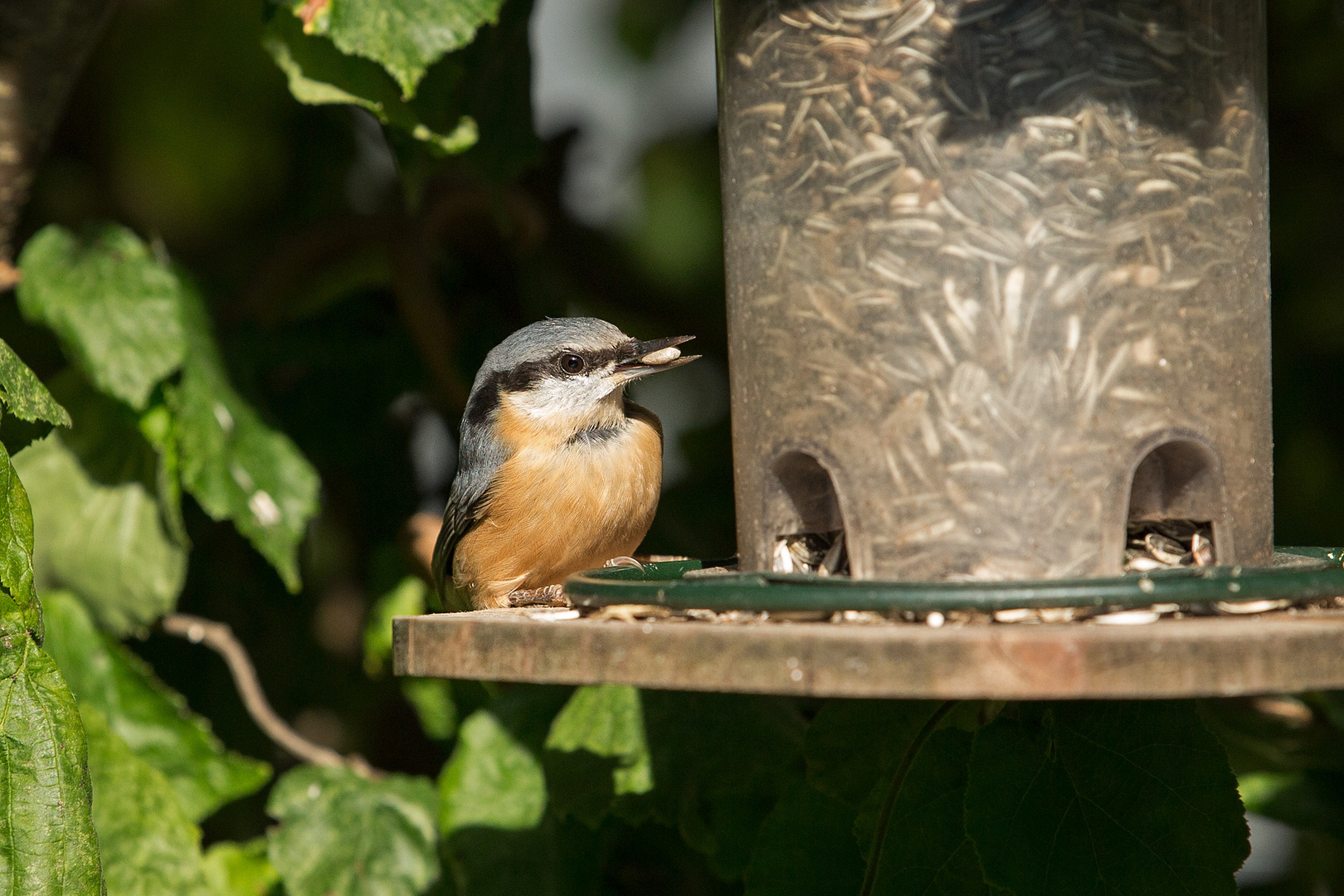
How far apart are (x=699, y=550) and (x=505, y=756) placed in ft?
3.70

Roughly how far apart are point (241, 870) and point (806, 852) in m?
1.59

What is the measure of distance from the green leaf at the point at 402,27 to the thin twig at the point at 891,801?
1.78 metres

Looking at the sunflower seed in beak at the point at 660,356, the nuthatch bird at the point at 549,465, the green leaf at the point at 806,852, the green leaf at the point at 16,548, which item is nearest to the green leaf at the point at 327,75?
the nuthatch bird at the point at 549,465

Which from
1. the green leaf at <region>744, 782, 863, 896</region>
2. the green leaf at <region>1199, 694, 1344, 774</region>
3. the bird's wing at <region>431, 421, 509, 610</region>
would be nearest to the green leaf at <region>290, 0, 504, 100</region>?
the bird's wing at <region>431, 421, 509, 610</region>

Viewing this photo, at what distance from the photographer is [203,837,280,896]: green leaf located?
11.6ft

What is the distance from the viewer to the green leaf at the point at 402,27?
3.07 metres

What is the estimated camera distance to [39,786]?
88.2 inches

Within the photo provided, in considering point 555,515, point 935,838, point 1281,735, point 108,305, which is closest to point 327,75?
point 108,305

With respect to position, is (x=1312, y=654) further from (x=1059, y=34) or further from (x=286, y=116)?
(x=286, y=116)

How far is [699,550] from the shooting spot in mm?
4598

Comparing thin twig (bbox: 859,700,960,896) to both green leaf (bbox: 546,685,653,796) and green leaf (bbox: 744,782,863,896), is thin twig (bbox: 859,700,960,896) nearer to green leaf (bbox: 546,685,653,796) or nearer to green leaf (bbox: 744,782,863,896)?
green leaf (bbox: 744,782,863,896)

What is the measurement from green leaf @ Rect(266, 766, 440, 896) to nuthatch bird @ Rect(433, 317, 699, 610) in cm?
58

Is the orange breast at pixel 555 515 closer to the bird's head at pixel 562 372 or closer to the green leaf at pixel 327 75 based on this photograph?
the bird's head at pixel 562 372

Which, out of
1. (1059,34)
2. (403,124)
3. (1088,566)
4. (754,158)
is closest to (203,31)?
(403,124)
